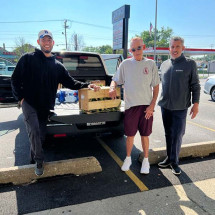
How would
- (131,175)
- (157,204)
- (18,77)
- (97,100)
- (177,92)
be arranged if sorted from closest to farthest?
1. (157,204)
2. (18,77)
3. (177,92)
4. (131,175)
5. (97,100)

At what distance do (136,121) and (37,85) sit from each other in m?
1.48

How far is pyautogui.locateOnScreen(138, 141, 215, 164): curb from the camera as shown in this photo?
144 inches

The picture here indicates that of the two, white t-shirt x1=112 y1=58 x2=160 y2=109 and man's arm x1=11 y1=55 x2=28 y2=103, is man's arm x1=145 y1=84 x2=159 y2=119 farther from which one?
man's arm x1=11 y1=55 x2=28 y2=103

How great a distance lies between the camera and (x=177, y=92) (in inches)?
124

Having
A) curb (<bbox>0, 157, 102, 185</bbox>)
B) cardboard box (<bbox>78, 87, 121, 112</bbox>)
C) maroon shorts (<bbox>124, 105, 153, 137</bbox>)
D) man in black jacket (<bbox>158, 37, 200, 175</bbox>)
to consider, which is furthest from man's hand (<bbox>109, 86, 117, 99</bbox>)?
curb (<bbox>0, 157, 102, 185</bbox>)

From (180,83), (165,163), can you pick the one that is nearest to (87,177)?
(165,163)

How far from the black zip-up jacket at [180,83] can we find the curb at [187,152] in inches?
34.9

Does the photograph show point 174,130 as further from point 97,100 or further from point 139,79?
point 97,100

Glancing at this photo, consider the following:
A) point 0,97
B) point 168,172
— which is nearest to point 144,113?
point 168,172

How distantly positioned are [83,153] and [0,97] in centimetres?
210

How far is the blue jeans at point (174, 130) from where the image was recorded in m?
3.23

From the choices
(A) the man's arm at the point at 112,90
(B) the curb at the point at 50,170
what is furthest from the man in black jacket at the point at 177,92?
(B) the curb at the point at 50,170

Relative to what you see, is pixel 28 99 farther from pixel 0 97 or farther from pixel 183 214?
pixel 183 214

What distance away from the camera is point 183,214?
2406 millimetres
